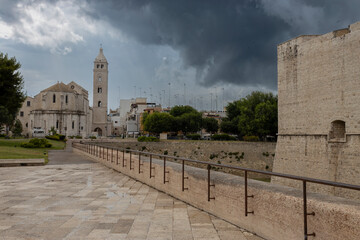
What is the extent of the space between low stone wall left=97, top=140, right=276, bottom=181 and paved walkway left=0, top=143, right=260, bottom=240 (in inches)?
1009

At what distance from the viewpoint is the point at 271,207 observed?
12.5 feet

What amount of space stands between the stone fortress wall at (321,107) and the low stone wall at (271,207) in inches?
425

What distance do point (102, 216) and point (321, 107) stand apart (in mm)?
14924

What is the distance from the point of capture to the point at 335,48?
15.8 m

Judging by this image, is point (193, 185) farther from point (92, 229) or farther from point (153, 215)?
point (92, 229)

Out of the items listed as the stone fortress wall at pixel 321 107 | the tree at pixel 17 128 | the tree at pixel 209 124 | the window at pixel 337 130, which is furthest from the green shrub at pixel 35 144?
the tree at pixel 209 124

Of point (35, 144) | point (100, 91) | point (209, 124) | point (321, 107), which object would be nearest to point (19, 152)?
point (35, 144)

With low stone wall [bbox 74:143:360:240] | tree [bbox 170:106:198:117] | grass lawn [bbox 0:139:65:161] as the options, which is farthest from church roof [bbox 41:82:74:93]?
low stone wall [bbox 74:143:360:240]

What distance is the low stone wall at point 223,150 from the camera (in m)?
32.9

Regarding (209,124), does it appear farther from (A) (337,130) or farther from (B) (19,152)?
(A) (337,130)

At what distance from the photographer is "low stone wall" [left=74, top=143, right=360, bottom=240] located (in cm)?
289

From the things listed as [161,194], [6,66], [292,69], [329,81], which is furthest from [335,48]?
[6,66]

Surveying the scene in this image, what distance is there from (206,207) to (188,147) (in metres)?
32.7

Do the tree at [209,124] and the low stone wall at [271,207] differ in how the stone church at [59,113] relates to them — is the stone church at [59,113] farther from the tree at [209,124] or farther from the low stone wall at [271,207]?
the low stone wall at [271,207]
